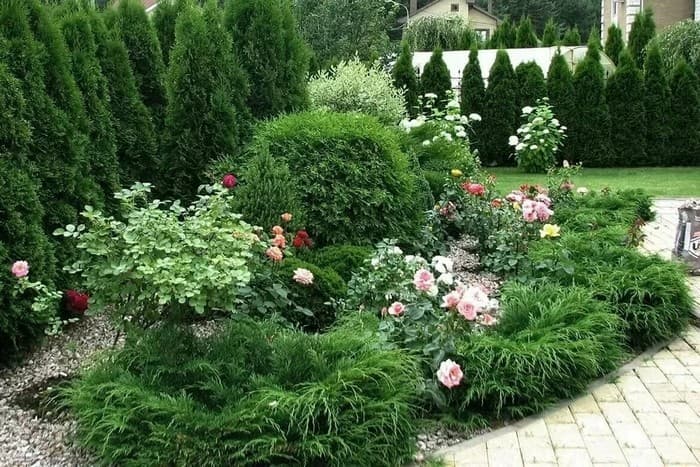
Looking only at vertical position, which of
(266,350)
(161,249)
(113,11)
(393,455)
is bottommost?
(393,455)

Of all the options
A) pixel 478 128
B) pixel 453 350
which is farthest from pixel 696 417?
pixel 478 128

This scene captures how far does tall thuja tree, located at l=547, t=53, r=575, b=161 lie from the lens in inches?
538

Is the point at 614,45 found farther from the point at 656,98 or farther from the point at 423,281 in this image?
the point at 423,281

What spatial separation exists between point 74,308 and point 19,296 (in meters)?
0.29

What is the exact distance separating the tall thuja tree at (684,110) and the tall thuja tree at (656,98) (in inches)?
5.2

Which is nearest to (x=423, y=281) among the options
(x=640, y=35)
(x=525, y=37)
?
(x=640, y=35)

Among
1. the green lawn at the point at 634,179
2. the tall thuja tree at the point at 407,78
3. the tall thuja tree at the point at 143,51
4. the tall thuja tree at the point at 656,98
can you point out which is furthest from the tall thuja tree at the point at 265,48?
the tall thuja tree at the point at 656,98

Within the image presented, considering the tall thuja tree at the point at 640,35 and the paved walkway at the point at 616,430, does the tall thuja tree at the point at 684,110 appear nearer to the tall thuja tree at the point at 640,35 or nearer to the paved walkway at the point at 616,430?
the tall thuja tree at the point at 640,35

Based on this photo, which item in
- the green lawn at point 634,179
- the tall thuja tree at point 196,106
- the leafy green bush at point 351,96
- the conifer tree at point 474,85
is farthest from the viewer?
the conifer tree at point 474,85

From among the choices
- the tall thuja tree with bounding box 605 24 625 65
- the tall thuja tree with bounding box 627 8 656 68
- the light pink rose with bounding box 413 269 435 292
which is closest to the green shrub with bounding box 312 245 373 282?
the light pink rose with bounding box 413 269 435 292

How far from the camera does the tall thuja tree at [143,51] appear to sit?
224 inches

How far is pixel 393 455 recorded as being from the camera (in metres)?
2.90

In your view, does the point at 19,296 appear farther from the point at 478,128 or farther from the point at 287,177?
the point at 478,128

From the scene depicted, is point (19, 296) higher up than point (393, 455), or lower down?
higher up
